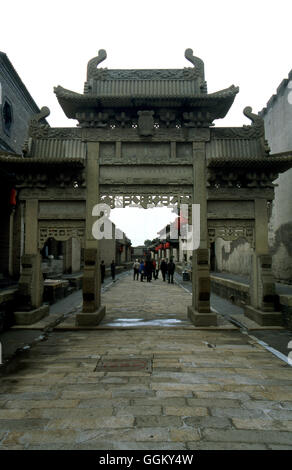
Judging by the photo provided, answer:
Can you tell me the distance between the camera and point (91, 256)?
342 inches

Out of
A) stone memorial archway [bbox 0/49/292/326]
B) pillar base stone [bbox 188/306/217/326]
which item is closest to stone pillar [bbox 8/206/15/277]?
stone memorial archway [bbox 0/49/292/326]

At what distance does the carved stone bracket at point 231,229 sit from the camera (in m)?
8.81

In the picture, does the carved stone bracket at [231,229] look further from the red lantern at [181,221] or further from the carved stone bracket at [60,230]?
the red lantern at [181,221]

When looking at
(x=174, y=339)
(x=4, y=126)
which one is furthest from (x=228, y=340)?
(x=4, y=126)

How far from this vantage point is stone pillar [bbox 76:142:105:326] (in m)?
8.54

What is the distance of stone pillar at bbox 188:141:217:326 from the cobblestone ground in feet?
4.11

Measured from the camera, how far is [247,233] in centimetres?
884

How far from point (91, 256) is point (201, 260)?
306 centimetres

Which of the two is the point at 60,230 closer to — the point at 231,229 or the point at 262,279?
the point at 231,229

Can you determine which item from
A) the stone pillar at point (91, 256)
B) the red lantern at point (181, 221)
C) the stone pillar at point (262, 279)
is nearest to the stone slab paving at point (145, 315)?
the stone pillar at point (91, 256)

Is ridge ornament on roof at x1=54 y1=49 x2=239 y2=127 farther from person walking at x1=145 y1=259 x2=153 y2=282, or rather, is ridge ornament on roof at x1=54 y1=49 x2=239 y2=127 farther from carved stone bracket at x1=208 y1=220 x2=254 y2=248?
person walking at x1=145 y1=259 x2=153 y2=282

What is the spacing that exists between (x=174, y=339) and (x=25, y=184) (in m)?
5.88

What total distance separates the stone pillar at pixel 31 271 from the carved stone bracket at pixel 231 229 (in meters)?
4.99
